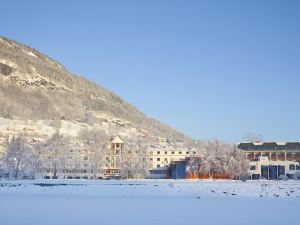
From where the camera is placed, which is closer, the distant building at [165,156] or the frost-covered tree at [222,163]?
the frost-covered tree at [222,163]

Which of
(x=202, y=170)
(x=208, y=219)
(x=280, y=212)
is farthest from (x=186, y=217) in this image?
(x=202, y=170)

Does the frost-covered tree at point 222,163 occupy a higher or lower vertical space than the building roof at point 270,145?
lower

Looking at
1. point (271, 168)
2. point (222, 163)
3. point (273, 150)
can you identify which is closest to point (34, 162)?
point (222, 163)

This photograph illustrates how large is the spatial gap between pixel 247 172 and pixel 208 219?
10643 centimetres

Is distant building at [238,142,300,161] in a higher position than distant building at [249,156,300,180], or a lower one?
higher

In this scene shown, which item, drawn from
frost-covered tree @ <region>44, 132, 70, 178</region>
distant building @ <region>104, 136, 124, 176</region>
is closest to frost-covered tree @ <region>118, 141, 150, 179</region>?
distant building @ <region>104, 136, 124, 176</region>

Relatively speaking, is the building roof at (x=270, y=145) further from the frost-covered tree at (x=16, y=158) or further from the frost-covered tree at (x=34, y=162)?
the frost-covered tree at (x=16, y=158)

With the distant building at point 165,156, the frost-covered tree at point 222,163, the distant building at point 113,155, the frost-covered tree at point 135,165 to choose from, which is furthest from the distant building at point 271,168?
the distant building at point 113,155

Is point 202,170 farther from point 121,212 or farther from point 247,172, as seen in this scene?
point 121,212

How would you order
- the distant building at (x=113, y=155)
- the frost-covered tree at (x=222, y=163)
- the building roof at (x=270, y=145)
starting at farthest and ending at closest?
the distant building at (x=113, y=155), the building roof at (x=270, y=145), the frost-covered tree at (x=222, y=163)

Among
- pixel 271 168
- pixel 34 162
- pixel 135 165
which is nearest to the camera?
pixel 135 165

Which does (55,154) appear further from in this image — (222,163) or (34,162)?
(222,163)

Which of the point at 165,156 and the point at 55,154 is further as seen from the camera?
the point at 165,156

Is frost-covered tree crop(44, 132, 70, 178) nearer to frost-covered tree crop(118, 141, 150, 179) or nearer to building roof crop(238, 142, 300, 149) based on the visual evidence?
frost-covered tree crop(118, 141, 150, 179)
